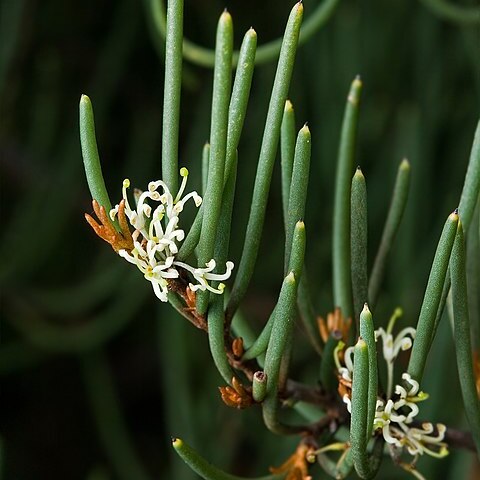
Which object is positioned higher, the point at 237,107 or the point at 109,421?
the point at 237,107

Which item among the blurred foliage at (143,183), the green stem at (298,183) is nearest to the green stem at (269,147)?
the green stem at (298,183)

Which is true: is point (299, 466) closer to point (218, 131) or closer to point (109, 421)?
point (218, 131)

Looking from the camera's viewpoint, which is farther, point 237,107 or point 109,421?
point 109,421

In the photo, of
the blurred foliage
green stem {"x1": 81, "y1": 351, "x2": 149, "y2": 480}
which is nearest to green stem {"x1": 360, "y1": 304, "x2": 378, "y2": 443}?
the blurred foliage

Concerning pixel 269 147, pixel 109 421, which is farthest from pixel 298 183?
pixel 109 421

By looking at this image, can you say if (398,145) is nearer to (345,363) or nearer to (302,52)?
(302,52)

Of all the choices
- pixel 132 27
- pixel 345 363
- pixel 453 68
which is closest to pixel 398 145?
pixel 453 68
